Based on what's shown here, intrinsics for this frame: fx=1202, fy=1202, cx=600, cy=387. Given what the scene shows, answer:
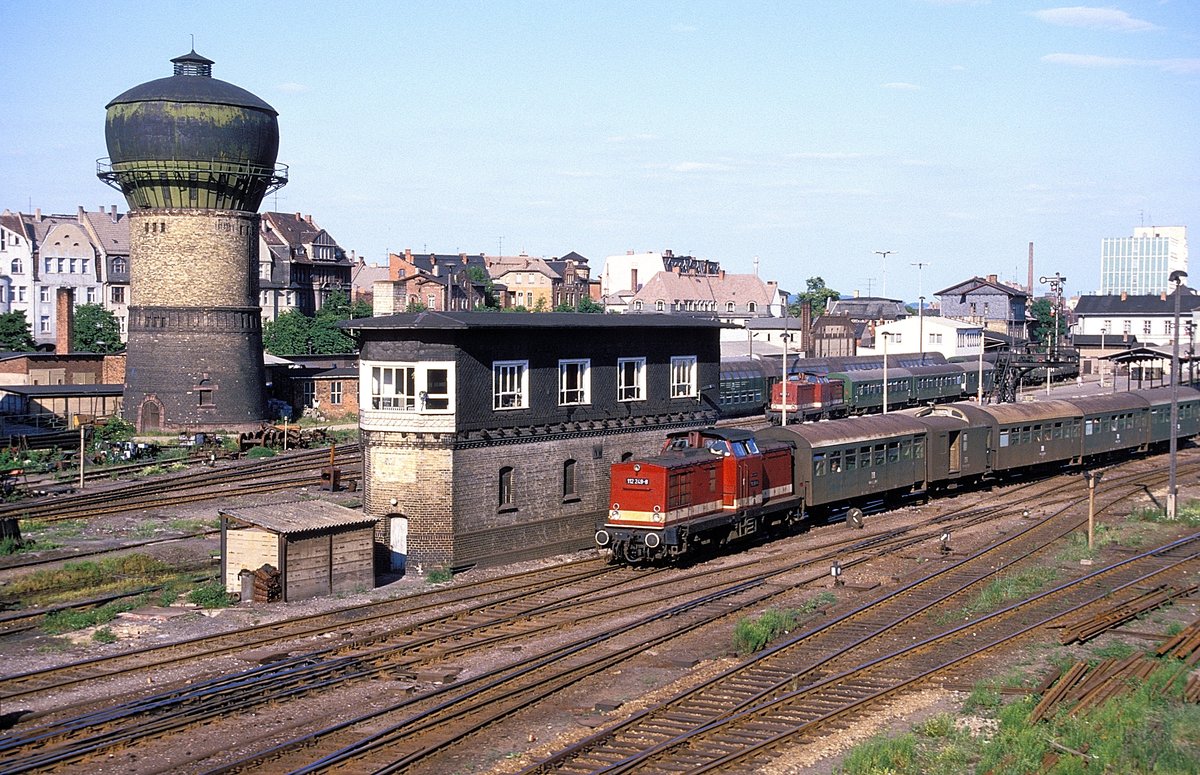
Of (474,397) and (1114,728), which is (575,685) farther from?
(474,397)

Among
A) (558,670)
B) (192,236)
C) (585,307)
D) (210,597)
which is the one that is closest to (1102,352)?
(585,307)

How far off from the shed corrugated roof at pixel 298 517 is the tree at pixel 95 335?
6680 centimetres

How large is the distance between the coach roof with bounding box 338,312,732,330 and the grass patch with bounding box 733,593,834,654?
10953 mm

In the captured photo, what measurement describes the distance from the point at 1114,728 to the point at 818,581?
42.2ft

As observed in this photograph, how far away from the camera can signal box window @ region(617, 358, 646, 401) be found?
38.2 meters

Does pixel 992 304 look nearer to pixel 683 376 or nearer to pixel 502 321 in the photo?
pixel 683 376

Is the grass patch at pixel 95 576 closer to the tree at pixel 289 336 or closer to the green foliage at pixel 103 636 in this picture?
the green foliage at pixel 103 636

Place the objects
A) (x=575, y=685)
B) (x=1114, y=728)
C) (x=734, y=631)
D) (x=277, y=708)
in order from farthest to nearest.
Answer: (x=734, y=631), (x=575, y=685), (x=277, y=708), (x=1114, y=728)

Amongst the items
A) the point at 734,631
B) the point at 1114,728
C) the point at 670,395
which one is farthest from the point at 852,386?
the point at 1114,728

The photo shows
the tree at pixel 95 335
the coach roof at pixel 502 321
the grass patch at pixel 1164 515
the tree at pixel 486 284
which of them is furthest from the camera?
the tree at pixel 486 284

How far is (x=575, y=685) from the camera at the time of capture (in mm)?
22578

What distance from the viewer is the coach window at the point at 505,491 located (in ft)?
113

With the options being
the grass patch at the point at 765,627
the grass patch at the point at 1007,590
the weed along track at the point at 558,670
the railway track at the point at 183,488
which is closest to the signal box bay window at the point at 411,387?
the weed along track at the point at 558,670

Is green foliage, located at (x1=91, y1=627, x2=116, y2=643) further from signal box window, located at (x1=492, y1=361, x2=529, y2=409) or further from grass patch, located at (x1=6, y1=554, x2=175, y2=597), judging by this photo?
signal box window, located at (x1=492, y1=361, x2=529, y2=409)
